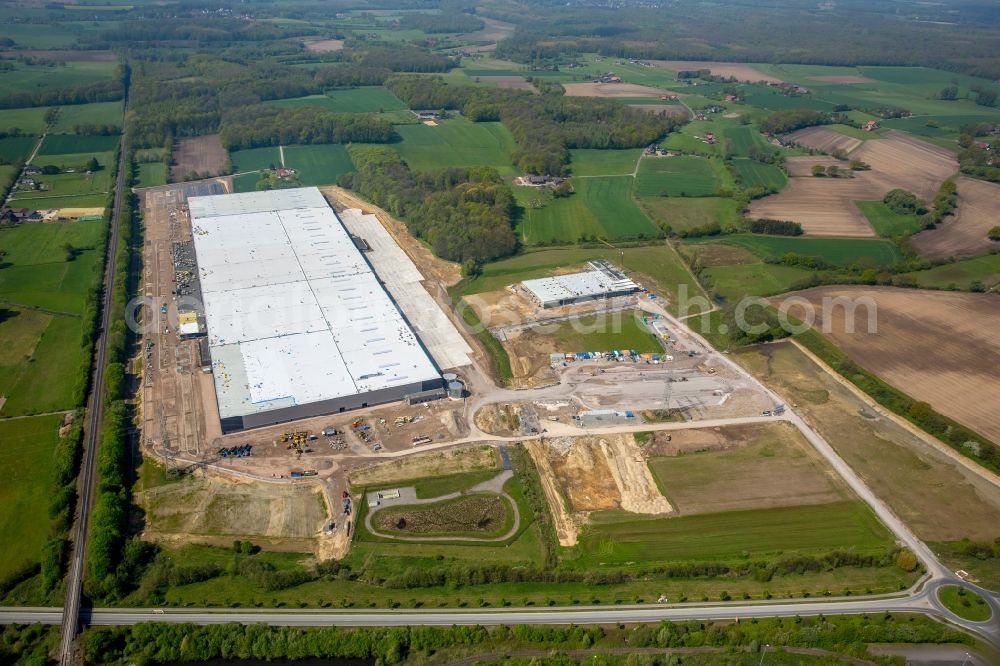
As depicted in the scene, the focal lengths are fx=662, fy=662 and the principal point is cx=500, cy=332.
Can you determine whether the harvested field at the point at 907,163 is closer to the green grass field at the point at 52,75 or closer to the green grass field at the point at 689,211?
the green grass field at the point at 689,211

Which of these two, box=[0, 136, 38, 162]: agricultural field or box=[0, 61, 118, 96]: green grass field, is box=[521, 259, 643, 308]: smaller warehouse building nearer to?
box=[0, 136, 38, 162]: agricultural field

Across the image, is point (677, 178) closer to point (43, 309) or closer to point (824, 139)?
point (824, 139)

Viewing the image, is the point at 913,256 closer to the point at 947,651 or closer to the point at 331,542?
the point at 947,651

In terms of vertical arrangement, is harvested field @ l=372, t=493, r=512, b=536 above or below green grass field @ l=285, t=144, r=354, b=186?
below

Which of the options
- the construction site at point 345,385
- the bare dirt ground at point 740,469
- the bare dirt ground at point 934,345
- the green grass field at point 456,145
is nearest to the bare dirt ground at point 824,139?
the green grass field at point 456,145

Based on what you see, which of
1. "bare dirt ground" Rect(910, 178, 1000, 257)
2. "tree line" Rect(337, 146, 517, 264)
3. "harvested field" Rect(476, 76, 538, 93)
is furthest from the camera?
"harvested field" Rect(476, 76, 538, 93)

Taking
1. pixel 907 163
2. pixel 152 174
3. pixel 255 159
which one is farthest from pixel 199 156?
pixel 907 163

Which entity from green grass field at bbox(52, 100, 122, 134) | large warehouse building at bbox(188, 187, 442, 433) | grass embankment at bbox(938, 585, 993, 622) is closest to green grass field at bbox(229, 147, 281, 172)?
large warehouse building at bbox(188, 187, 442, 433)
